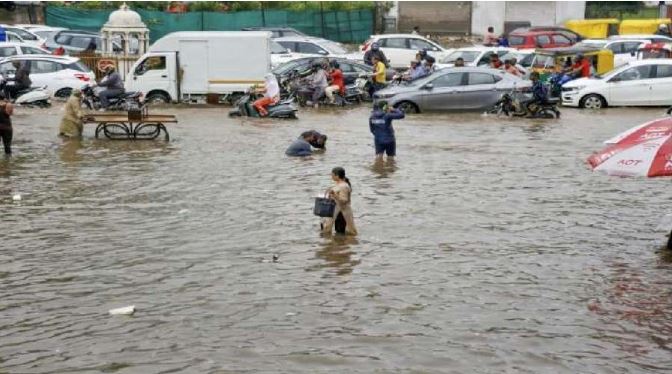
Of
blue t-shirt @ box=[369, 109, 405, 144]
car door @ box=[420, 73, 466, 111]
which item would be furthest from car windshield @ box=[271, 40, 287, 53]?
blue t-shirt @ box=[369, 109, 405, 144]

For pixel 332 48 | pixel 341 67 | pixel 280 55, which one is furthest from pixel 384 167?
pixel 332 48

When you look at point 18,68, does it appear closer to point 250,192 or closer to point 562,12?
point 250,192

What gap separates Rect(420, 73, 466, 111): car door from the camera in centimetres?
2781

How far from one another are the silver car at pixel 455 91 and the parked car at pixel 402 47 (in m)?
8.37

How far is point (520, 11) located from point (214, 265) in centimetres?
3588

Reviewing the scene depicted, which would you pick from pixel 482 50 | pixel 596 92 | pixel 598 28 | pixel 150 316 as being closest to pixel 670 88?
pixel 596 92

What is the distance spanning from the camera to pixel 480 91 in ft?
Result: 90.8

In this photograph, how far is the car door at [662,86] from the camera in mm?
28781

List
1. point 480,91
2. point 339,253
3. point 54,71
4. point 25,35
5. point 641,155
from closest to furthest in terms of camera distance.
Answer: point 641,155, point 339,253, point 480,91, point 54,71, point 25,35

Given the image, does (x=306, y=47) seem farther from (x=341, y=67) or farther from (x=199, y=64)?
(x=199, y=64)

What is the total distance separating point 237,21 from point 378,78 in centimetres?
1437

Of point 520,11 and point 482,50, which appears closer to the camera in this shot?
point 482,50

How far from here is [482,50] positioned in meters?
33.6

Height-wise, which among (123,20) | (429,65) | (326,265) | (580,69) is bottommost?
(326,265)
